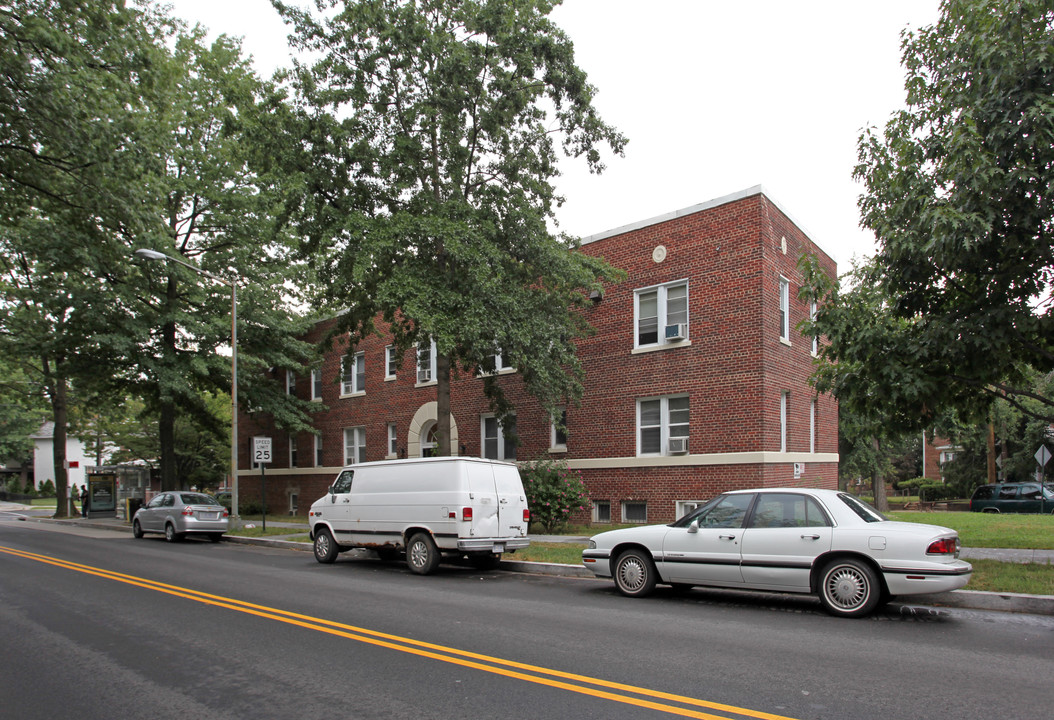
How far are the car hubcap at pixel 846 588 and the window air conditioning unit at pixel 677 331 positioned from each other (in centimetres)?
1133

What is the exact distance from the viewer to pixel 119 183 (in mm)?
13266

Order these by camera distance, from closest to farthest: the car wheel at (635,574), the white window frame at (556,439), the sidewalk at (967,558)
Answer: the sidewalk at (967,558) < the car wheel at (635,574) < the white window frame at (556,439)

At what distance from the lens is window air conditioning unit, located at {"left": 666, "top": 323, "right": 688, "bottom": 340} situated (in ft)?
63.3

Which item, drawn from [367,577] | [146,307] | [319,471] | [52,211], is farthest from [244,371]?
[367,577]

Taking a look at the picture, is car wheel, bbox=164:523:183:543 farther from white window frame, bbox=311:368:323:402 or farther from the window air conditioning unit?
the window air conditioning unit

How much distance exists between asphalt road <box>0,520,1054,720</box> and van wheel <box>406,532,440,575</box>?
195cm

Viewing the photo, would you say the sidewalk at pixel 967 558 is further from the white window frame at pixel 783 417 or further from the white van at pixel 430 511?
the white window frame at pixel 783 417

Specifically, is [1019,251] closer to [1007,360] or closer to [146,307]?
[1007,360]

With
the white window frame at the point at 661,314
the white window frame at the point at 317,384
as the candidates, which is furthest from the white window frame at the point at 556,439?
the white window frame at the point at 317,384

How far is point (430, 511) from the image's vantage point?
42.8ft

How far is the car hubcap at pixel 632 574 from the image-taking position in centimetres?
987

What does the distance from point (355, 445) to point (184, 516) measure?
31.9ft

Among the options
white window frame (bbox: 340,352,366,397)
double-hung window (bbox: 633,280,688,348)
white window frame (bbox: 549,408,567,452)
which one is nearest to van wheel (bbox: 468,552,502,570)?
white window frame (bbox: 549,408,567,452)

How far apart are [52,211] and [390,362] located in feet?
47.0
